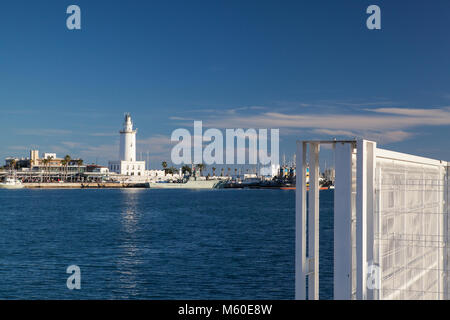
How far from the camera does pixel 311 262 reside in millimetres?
4992

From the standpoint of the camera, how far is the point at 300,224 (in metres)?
4.78

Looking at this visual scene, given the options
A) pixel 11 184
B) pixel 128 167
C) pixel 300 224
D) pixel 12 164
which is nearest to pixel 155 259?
pixel 300 224

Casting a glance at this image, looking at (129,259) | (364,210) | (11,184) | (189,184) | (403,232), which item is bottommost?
(129,259)

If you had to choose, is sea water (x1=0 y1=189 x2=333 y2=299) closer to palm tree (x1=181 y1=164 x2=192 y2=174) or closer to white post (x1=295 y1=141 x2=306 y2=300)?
white post (x1=295 y1=141 x2=306 y2=300)

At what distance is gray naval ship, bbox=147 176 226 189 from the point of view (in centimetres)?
16062

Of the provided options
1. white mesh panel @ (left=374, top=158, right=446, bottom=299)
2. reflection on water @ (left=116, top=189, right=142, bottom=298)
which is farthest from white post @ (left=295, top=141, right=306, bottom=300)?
reflection on water @ (left=116, top=189, right=142, bottom=298)

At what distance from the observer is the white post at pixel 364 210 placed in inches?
179

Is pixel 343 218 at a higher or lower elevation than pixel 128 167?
lower

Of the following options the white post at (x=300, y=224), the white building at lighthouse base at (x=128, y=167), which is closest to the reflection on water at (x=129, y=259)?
the white post at (x=300, y=224)

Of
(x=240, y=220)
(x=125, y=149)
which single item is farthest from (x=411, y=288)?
(x=125, y=149)

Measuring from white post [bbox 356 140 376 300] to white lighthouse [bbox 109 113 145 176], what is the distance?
139337 mm

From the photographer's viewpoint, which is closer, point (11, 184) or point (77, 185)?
point (11, 184)

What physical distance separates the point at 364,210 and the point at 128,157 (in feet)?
485

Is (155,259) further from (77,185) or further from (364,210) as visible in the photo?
(77,185)
